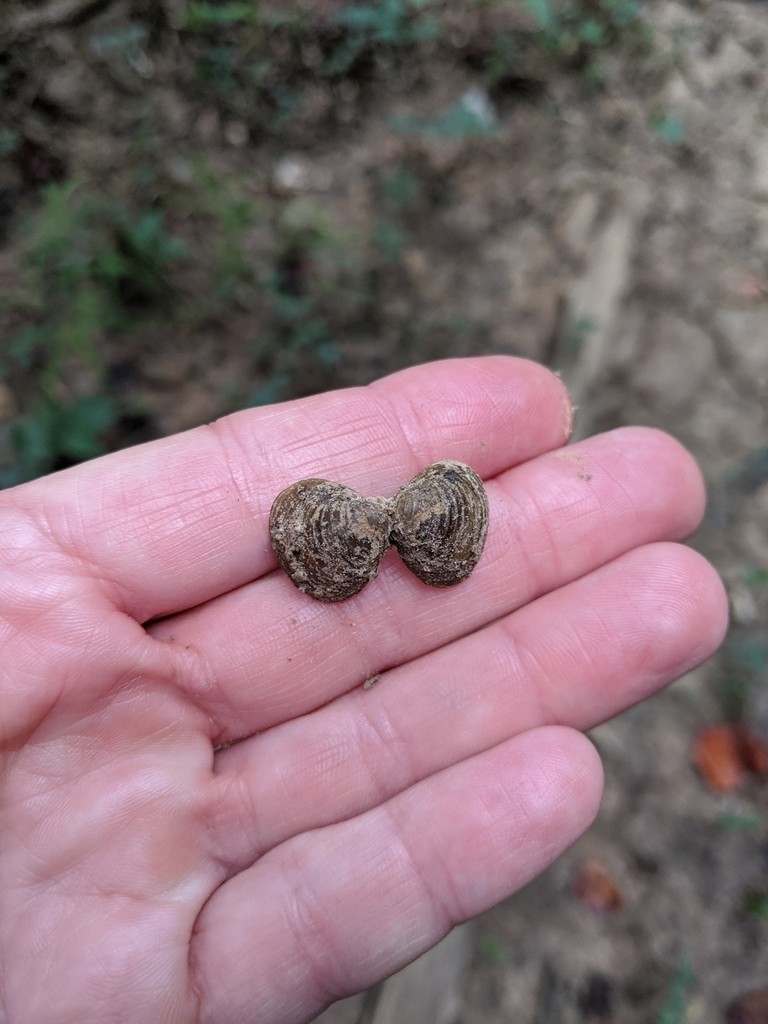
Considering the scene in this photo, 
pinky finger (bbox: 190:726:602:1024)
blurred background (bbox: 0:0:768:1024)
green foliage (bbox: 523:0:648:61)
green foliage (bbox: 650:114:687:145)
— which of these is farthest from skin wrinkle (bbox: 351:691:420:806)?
green foliage (bbox: 523:0:648:61)

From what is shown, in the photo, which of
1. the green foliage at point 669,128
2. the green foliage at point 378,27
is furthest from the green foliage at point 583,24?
the green foliage at point 378,27

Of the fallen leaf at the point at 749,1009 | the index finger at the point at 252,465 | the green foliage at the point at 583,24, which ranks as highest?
the green foliage at the point at 583,24

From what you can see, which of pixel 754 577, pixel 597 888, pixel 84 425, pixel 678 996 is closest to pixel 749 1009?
pixel 678 996

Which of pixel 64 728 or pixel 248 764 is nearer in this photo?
pixel 64 728

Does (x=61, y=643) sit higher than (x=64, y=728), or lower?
higher

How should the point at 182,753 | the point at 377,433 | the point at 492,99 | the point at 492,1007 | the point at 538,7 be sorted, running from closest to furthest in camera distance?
the point at 182,753 < the point at 377,433 < the point at 492,1007 < the point at 538,7 < the point at 492,99

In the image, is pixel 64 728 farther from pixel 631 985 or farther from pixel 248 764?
pixel 631 985

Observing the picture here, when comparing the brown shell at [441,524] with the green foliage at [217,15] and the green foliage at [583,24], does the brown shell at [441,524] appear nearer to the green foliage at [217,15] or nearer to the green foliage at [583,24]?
the green foliage at [217,15]

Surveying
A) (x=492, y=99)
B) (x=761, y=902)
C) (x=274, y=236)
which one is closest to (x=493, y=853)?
(x=761, y=902)
